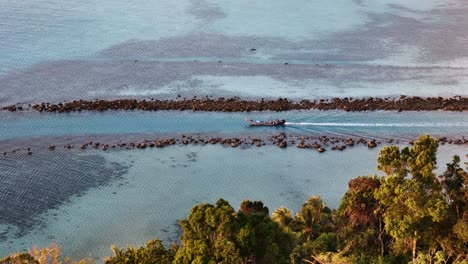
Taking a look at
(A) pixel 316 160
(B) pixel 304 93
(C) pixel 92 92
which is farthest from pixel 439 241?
(C) pixel 92 92

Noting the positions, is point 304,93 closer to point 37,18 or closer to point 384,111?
point 384,111

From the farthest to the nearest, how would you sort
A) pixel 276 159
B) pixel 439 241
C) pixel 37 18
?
pixel 37 18
pixel 276 159
pixel 439 241

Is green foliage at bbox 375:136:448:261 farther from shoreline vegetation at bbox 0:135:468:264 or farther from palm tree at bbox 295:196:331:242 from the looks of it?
palm tree at bbox 295:196:331:242

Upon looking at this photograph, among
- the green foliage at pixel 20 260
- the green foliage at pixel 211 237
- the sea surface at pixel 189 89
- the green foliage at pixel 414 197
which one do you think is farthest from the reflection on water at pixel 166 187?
the green foliage at pixel 414 197

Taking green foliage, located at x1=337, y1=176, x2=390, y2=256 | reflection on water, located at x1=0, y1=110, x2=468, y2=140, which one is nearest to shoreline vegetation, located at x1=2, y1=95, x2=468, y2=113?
reflection on water, located at x1=0, y1=110, x2=468, y2=140

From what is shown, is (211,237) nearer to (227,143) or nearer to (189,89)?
(227,143)

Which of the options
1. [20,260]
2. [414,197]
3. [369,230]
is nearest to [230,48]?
[369,230]
